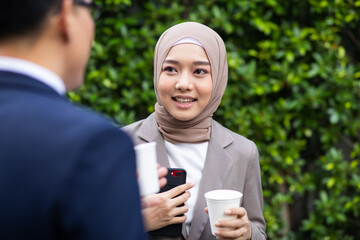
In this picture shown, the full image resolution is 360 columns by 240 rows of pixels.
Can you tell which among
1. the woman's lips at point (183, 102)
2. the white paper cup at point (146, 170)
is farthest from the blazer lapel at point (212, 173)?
the white paper cup at point (146, 170)

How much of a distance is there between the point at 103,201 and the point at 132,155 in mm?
122

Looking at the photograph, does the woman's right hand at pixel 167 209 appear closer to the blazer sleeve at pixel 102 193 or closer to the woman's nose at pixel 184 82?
the woman's nose at pixel 184 82

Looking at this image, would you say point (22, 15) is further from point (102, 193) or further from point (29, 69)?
point (102, 193)

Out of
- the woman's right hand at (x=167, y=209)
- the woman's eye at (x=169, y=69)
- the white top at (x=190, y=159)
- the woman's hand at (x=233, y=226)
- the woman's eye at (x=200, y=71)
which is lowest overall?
the woman's hand at (x=233, y=226)

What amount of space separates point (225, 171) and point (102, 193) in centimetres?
135

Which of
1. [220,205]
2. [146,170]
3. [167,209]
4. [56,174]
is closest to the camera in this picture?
[56,174]

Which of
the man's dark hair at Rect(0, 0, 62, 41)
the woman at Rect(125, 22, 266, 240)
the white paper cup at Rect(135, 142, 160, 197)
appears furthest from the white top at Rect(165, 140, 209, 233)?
the man's dark hair at Rect(0, 0, 62, 41)

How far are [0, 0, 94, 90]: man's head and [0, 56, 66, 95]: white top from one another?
0.01 metres

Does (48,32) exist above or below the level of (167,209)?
above

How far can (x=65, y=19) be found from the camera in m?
0.94

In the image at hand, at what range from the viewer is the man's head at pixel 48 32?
89 cm

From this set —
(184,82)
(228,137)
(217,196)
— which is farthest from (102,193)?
(228,137)

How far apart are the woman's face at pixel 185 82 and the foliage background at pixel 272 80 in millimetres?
1297

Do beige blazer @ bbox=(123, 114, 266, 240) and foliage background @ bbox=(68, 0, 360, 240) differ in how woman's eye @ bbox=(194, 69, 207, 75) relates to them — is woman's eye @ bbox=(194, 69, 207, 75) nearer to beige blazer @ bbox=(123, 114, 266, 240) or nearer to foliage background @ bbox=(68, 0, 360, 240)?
beige blazer @ bbox=(123, 114, 266, 240)
